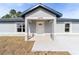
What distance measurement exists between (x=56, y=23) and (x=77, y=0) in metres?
2.83

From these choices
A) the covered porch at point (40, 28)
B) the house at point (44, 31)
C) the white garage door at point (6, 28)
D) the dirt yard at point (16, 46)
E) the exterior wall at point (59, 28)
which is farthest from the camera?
the exterior wall at point (59, 28)

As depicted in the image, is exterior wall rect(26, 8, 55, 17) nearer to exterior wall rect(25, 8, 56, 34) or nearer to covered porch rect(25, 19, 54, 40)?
exterior wall rect(25, 8, 56, 34)

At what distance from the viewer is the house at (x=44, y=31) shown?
18.3 feet

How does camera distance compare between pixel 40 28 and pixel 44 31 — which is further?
pixel 44 31

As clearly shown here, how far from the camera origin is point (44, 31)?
251 inches

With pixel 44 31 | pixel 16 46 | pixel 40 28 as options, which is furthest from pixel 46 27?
pixel 16 46

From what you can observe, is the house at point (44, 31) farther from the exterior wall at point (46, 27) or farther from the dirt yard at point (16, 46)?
the dirt yard at point (16, 46)

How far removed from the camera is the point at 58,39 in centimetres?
604

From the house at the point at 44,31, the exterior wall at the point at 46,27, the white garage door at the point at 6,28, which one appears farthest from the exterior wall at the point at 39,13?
the white garage door at the point at 6,28

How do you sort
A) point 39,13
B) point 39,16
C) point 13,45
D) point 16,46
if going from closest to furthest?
point 16,46, point 13,45, point 39,16, point 39,13

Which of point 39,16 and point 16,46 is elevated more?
point 39,16

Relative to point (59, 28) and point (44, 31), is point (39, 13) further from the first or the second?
point (59, 28)

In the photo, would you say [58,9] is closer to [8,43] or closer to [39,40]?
[39,40]
